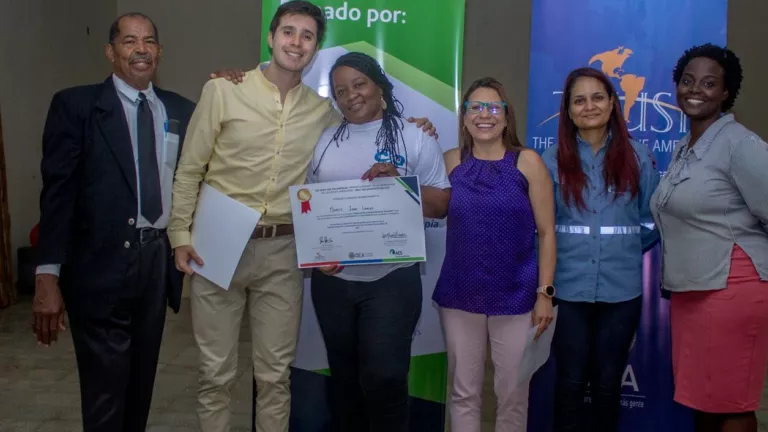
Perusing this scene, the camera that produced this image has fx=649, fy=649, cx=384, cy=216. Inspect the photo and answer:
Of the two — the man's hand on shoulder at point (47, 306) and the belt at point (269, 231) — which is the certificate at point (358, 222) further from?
the man's hand on shoulder at point (47, 306)

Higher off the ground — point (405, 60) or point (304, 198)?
point (405, 60)

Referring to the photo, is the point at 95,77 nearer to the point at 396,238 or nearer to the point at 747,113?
the point at 396,238

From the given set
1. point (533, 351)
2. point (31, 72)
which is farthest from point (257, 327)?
point (31, 72)

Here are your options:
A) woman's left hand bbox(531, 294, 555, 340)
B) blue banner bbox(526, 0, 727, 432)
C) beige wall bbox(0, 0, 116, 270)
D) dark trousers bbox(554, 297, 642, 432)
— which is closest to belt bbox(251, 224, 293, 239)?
woman's left hand bbox(531, 294, 555, 340)

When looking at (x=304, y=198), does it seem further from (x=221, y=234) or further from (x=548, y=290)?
(x=548, y=290)

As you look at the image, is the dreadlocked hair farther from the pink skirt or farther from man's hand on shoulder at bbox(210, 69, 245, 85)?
the pink skirt

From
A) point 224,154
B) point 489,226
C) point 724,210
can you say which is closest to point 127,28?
point 224,154

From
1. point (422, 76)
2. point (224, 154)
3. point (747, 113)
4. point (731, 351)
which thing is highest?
point (747, 113)

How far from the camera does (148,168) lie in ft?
7.69

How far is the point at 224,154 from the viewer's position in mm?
2395

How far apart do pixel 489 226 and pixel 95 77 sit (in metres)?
7.08

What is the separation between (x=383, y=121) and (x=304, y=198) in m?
0.43

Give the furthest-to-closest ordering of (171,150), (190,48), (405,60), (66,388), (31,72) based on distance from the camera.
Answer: (190,48) → (31,72) → (66,388) → (405,60) → (171,150)

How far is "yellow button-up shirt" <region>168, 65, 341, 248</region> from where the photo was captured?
7.80ft
